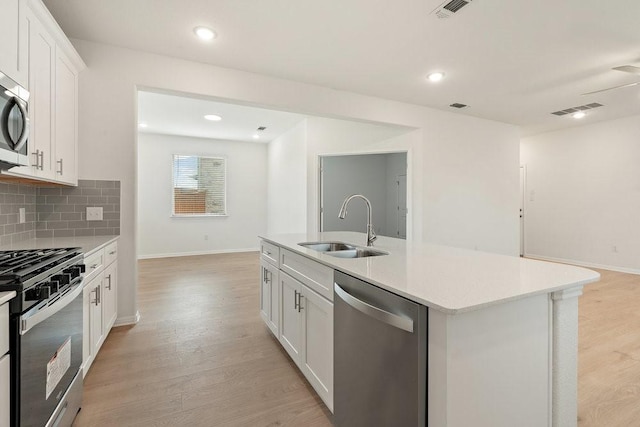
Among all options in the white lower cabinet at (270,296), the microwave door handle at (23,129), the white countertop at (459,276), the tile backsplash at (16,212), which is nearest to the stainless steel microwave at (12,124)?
the microwave door handle at (23,129)

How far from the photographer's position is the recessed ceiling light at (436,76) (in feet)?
11.6

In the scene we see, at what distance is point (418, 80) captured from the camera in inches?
146

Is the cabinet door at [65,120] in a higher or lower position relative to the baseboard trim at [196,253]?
higher

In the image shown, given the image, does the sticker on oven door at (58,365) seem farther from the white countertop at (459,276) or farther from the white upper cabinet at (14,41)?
the white upper cabinet at (14,41)

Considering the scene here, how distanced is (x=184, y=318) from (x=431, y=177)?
13.0 ft

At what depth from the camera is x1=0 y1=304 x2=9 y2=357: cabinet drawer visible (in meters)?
0.98

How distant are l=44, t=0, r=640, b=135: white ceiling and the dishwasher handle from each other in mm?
2166

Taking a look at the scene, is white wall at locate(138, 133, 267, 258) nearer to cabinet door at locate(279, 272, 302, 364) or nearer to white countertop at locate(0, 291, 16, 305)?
cabinet door at locate(279, 272, 302, 364)

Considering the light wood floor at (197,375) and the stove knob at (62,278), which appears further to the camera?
the light wood floor at (197,375)

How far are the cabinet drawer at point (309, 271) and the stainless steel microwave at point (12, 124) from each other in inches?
59.9

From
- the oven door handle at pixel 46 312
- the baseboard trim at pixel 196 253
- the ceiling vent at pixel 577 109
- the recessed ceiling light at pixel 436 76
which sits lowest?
the baseboard trim at pixel 196 253

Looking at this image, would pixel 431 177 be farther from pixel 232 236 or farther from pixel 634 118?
pixel 232 236

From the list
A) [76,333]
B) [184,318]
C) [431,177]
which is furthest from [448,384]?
[431,177]

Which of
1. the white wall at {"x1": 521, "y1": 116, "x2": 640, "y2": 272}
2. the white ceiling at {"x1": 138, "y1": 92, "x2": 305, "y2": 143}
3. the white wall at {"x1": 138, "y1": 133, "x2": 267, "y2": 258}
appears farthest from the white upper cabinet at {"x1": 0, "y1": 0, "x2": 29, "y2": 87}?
the white wall at {"x1": 521, "y1": 116, "x2": 640, "y2": 272}
